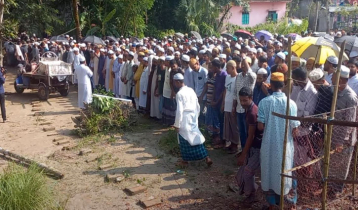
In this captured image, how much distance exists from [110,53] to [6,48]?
33.9 ft

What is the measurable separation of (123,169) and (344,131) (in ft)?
11.1

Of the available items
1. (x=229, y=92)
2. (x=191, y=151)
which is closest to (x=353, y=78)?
(x=229, y=92)

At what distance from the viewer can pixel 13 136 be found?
8250 mm

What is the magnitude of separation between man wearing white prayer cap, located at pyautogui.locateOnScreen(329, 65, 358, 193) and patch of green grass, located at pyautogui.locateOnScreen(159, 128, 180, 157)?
8.99 feet

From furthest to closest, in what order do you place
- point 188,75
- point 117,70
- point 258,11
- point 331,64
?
point 258,11 → point 117,70 → point 188,75 → point 331,64

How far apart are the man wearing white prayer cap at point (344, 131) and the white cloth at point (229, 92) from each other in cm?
201

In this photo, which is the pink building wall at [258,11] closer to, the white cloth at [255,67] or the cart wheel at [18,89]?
the cart wheel at [18,89]

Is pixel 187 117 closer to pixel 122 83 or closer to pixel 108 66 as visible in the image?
pixel 122 83

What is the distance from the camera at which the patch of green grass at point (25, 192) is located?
13.7ft

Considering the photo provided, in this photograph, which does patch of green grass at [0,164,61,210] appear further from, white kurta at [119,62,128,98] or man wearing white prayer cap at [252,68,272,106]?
white kurta at [119,62,128,98]

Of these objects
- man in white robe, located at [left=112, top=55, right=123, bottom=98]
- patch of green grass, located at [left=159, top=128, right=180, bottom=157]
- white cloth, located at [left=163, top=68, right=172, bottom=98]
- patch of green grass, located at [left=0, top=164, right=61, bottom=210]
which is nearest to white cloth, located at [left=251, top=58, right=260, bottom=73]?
white cloth, located at [left=163, top=68, right=172, bottom=98]

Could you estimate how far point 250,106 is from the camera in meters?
4.57

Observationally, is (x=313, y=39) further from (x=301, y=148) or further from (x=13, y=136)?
(x=13, y=136)

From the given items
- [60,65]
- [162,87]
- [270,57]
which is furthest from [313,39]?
[60,65]
